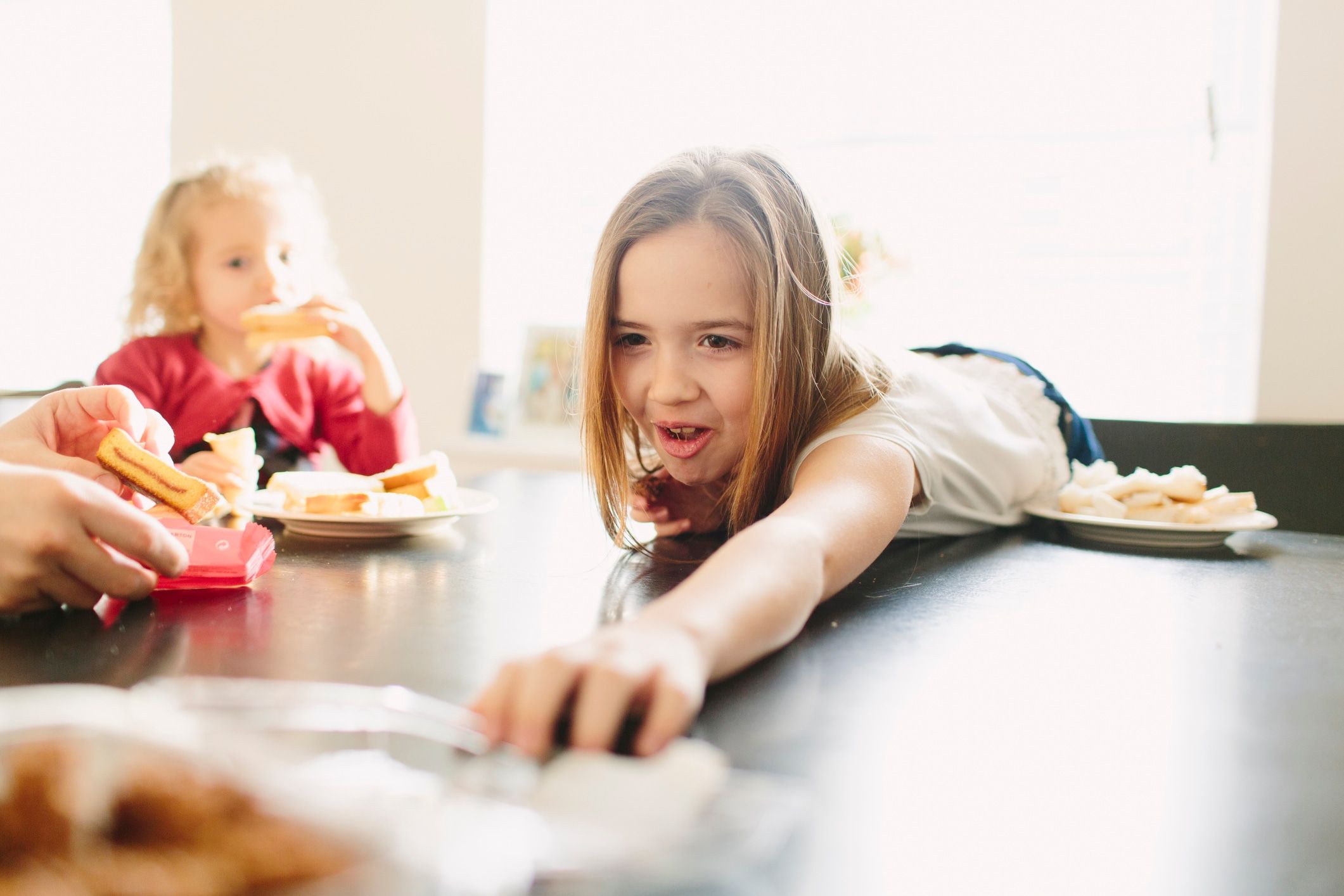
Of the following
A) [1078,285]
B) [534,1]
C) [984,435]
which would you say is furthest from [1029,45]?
[984,435]

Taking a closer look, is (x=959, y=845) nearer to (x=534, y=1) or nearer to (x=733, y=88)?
(x=733, y=88)

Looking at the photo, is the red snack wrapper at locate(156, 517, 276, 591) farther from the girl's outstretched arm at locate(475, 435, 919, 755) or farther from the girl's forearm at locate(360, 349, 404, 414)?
the girl's forearm at locate(360, 349, 404, 414)

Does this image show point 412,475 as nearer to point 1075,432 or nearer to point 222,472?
point 222,472

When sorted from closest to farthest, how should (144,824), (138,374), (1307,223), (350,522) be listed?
(144,824), (350,522), (138,374), (1307,223)

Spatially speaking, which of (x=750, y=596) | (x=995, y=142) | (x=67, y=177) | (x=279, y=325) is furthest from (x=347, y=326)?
(x=67, y=177)

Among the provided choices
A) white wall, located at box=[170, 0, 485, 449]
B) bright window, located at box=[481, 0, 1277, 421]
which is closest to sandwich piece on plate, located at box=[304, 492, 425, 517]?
bright window, located at box=[481, 0, 1277, 421]

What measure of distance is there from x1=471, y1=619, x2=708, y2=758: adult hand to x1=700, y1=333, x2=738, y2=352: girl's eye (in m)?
0.67

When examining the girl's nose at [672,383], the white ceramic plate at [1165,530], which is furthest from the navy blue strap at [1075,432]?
the girl's nose at [672,383]

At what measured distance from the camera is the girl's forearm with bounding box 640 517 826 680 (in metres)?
0.56

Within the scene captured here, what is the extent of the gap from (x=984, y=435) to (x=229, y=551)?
0.90m

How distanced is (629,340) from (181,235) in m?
1.27

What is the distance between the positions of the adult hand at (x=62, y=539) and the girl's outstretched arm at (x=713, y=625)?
35 cm

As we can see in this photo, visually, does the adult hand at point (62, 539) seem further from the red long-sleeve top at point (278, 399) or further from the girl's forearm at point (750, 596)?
the red long-sleeve top at point (278, 399)

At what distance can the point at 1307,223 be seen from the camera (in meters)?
2.20
